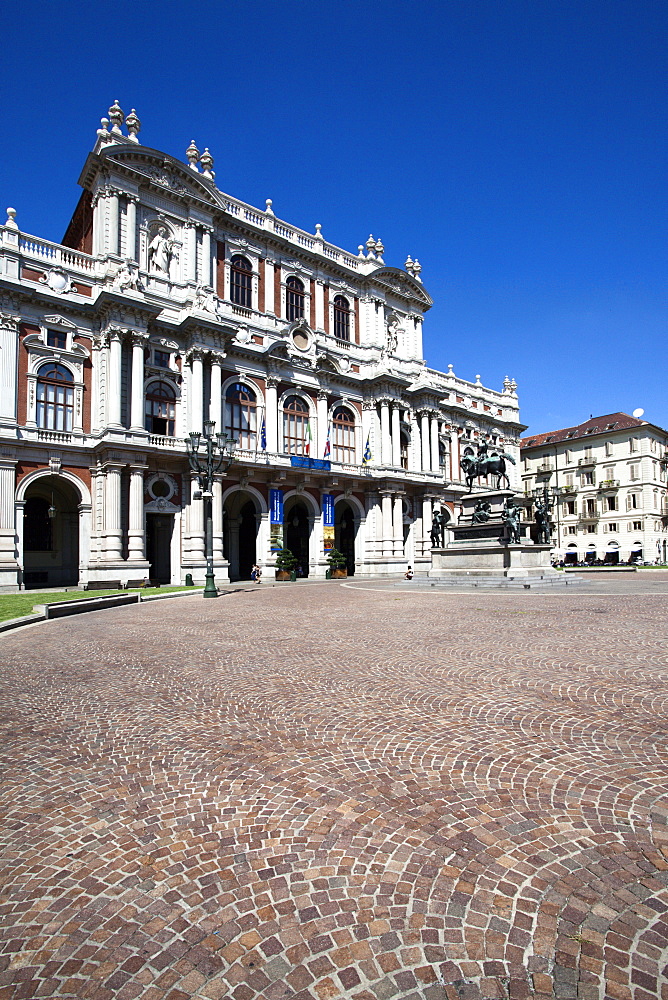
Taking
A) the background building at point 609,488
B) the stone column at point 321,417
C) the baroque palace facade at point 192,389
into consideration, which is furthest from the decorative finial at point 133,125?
the background building at point 609,488

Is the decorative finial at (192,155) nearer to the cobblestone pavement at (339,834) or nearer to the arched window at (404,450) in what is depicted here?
the arched window at (404,450)

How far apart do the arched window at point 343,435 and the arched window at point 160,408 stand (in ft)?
41.1

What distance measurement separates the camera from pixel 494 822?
10.8ft

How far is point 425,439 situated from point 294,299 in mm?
15283

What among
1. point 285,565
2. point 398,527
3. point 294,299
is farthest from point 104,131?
point 398,527

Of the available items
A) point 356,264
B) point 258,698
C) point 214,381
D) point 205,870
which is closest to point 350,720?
point 258,698

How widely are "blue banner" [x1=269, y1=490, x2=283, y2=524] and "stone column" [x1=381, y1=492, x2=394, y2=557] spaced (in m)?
8.87

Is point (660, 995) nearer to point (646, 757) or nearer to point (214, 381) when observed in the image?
point (646, 757)

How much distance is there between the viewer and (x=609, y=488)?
6059cm

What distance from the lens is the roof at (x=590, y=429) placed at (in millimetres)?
60844

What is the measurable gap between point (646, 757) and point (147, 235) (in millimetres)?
35602

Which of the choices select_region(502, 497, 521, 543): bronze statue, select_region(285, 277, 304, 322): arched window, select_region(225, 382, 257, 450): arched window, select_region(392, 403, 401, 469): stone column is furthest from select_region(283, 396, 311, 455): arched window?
select_region(502, 497, 521, 543): bronze statue

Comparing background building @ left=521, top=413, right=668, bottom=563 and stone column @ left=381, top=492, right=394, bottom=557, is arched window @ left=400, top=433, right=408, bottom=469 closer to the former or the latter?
stone column @ left=381, top=492, right=394, bottom=557

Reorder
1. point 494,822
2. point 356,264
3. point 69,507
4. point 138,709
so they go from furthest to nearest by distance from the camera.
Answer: point 356,264 → point 69,507 → point 138,709 → point 494,822
